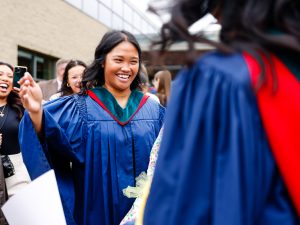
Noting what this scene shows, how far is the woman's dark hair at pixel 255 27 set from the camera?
0.96 m

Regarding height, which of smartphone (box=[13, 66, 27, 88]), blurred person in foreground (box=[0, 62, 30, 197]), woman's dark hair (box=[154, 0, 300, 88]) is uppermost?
woman's dark hair (box=[154, 0, 300, 88])

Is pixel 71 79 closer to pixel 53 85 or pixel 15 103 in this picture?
pixel 15 103

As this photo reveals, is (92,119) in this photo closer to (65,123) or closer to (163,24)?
(65,123)

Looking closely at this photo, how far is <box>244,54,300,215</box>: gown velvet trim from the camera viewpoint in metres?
0.91

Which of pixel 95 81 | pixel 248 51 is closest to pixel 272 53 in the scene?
pixel 248 51

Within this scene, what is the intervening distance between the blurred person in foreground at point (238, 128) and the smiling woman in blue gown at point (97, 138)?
1616 mm

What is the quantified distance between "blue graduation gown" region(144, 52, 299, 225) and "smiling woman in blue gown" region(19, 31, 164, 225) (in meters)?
1.62

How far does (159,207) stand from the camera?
1.02 metres

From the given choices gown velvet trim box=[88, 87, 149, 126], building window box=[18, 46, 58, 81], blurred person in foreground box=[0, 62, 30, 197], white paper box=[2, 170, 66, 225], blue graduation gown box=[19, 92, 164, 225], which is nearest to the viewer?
white paper box=[2, 170, 66, 225]

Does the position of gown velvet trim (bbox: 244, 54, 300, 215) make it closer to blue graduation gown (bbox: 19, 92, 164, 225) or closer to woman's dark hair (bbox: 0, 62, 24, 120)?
blue graduation gown (bbox: 19, 92, 164, 225)

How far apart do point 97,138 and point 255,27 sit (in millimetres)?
2006

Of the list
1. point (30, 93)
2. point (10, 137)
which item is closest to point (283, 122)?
point (30, 93)

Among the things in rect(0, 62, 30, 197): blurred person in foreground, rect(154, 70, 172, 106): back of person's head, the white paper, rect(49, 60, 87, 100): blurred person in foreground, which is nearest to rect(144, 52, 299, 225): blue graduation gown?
the white paper

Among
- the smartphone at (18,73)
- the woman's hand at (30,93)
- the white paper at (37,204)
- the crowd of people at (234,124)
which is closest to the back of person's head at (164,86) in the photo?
the smartphone at (18,73)
